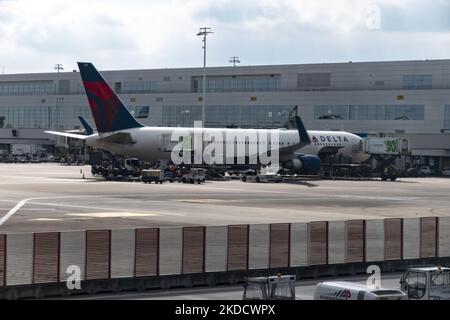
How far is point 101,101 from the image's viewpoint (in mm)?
87500

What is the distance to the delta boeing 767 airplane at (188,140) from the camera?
87625mm

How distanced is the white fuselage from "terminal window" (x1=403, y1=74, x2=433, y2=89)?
31827mm

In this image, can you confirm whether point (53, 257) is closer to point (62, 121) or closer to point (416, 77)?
point (416, 77)

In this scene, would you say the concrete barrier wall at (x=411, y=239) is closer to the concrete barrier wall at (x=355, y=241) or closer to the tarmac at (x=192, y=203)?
the concrete barrier wall at (x=355, y=241)

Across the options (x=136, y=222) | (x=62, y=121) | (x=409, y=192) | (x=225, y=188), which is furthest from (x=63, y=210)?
(x=62, y=121)

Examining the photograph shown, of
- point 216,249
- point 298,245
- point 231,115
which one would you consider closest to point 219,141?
point 231,115

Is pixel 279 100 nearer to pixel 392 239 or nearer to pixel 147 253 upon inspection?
pixel 392 239

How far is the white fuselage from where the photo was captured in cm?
9112

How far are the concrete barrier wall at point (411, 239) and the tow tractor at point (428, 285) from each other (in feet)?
23.7

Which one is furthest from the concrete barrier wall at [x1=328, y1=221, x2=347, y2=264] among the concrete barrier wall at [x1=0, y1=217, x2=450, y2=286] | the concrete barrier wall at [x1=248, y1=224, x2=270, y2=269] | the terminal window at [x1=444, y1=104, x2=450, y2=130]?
the terminal window at [x1=444, y1=104, x2=450, y2=130]

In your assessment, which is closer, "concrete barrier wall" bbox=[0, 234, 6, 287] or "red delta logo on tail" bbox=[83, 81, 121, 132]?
"concrete barrier wall" bbox=[0, 234, 6, 287]

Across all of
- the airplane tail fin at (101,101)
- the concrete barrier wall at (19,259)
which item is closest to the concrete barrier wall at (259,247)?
the concrete barrier wall at (19,259)

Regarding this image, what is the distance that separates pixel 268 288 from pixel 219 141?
7430 centimetres

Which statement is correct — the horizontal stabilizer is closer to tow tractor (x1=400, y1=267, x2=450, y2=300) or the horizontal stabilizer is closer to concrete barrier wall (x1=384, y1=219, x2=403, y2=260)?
concrete barrier wall (x1=384, y1=219, x2=403, y2=260)
